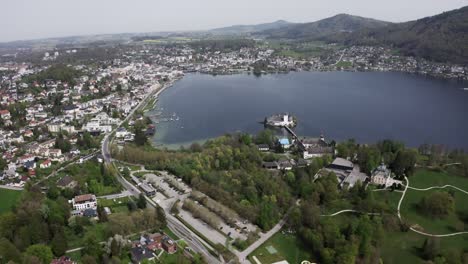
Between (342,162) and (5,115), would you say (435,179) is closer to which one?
(342,162)

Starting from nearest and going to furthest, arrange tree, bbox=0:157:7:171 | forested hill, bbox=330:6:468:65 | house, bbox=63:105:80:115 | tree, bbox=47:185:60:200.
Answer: tree, bbox=47:185:60:200 → tree, bbox=0:157:7:171 → house, bbox=63:105:80:115 → forested hill, bbox=330:6:468:65

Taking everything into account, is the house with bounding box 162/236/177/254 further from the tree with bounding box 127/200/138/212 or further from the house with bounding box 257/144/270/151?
the house with bounding box 257/144/270/151

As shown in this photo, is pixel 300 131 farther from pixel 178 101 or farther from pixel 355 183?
pixel 178 101

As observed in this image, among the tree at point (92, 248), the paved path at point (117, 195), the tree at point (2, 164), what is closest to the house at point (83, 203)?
the paved path at point (117, 195)

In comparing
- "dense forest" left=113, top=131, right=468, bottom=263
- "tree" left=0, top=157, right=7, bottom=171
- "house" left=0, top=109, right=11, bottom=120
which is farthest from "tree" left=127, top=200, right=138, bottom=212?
"house" left=0, top=109, right=11, bottom=120

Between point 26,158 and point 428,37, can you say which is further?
point 428,37

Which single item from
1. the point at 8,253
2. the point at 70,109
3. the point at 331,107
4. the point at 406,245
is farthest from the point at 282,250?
the point at 70,109
